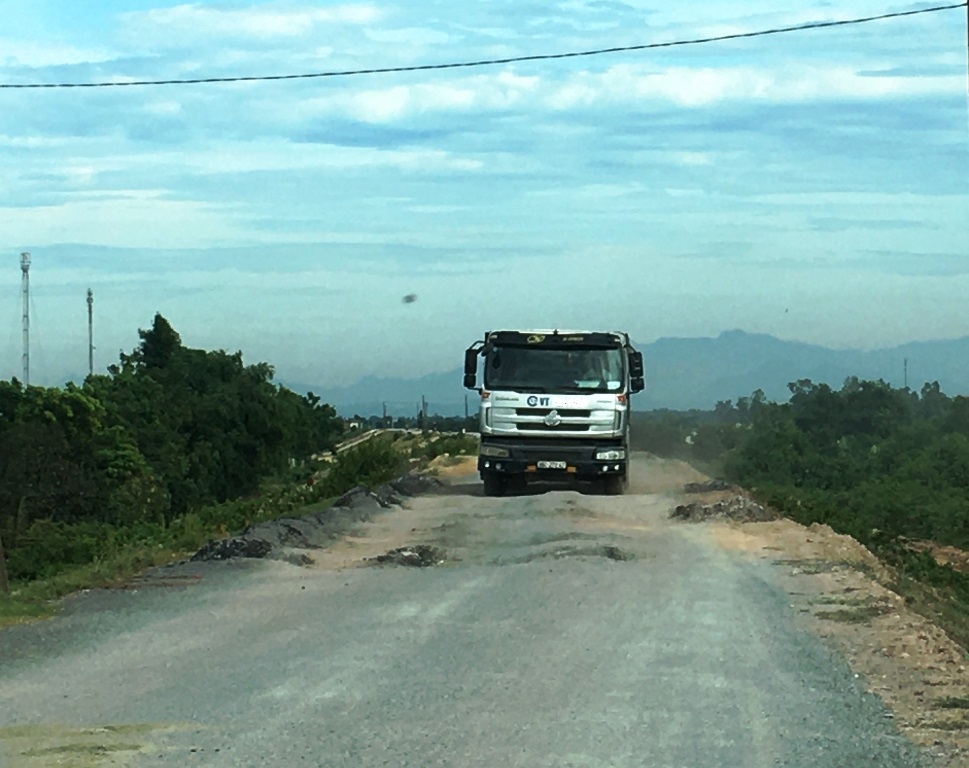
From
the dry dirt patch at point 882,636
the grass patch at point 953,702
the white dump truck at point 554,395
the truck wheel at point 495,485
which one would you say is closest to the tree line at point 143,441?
the truck wheel at point 495,485

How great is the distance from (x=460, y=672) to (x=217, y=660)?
177 centimetres

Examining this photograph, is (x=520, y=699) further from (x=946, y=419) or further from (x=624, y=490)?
(x=946, y=419)

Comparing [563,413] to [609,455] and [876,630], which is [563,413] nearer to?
Answer: [609,455]

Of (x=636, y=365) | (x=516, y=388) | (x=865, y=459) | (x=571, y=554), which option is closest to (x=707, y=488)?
(x=636, y=365)

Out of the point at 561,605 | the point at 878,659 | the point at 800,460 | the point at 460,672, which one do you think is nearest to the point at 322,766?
the point at 460,672

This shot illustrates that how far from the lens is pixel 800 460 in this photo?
192ft

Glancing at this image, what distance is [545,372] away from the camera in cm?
2738

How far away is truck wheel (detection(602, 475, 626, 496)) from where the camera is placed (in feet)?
97.6

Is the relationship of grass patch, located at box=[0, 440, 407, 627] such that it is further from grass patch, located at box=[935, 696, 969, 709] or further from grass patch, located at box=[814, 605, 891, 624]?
grass patch, located at box=[935, 696, 969, 709]

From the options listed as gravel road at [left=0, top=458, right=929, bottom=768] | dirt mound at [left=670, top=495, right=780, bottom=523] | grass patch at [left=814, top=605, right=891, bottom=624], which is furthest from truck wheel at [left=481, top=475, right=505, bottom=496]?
grass patch at [left=814, top=605, right=891, bottom=624]

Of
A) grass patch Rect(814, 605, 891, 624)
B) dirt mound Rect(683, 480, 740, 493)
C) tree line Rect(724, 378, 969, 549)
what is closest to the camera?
grass patch Rect(814, 605, 891, 624)

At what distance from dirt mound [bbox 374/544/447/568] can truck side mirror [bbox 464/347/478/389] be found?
8491 millimetres

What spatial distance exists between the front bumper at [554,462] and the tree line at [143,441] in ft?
49.4

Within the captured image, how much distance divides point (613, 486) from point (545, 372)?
11.9ft
